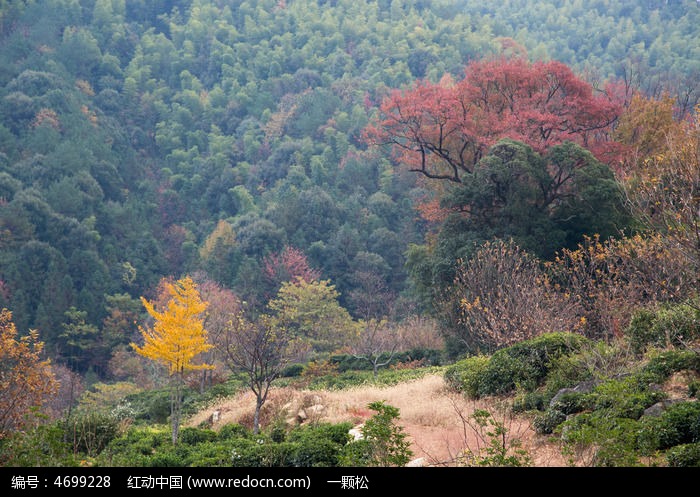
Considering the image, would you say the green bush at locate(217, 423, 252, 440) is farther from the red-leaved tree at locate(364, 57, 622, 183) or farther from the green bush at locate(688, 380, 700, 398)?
the red-leaved tree at locate(364, 57, 622, 183)

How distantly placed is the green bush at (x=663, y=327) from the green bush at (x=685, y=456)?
12.3 feet

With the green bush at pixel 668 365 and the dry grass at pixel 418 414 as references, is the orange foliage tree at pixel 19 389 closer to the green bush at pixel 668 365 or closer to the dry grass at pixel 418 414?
the dry grass at pixel 418 414

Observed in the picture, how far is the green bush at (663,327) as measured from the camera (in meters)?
10.6

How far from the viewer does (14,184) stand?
1828 inches

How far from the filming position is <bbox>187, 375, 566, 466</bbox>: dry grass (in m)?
8.72

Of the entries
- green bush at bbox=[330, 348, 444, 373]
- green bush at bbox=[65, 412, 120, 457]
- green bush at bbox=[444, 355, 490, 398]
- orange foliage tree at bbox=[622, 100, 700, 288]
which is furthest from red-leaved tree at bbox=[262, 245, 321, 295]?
green bush at bbox=[65, 412, 120, 457]

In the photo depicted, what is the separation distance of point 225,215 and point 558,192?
122 feet

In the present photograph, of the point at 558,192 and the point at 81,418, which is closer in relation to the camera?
the point at 81,418

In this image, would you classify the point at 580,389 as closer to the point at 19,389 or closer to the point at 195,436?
the point at 195,436

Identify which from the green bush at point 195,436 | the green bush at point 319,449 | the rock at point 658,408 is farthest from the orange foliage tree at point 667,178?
the green bush at point 195,436

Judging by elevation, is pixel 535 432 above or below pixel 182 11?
below

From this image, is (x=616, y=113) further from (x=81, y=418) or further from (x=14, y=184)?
(x=14, y=184)

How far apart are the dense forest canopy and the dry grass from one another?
7.55m

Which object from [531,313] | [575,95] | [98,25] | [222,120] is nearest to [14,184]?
[222,120]
